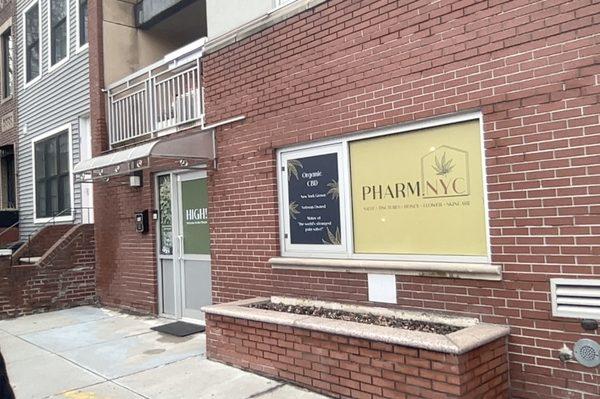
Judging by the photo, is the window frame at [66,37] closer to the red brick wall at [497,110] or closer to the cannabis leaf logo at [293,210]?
the red brick wall at [497,110]

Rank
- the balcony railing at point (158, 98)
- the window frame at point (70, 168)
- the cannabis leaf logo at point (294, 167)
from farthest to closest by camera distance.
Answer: the window frame at point (70, 168), the balcony railing at point (158, 98), the cannabis leaf logo at point (294, 167)

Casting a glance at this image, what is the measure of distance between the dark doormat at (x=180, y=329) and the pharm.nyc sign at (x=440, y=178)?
11.5 ft

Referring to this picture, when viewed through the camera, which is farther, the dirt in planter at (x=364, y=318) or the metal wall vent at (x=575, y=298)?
the dirt in planter at (x=364, y=318)

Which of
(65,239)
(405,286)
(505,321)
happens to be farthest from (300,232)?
(65,239)

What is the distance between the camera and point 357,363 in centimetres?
418

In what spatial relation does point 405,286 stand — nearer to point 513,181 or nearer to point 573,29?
point 513,181

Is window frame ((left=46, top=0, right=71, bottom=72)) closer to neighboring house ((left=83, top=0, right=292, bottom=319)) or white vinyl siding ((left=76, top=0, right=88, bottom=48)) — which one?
white vinyl siding ((left=76, top=0, right=88, bottom=48))

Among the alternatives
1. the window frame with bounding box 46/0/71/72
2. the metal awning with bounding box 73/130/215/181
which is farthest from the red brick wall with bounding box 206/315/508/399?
the window frame with bounding box 46/0/71/72

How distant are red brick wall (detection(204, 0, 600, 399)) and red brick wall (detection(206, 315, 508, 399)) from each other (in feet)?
1.53

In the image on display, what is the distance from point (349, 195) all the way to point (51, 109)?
9.01 metres

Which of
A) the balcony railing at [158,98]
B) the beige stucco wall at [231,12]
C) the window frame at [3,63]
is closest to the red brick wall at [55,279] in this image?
the balcony railing at [158,98]

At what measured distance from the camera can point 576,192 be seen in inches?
148

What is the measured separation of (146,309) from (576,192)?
6544 millimetres

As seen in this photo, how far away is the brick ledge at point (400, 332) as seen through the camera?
Answer: 11.9 feet
